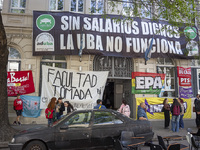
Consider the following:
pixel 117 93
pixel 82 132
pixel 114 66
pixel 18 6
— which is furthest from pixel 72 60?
pixel 82 132

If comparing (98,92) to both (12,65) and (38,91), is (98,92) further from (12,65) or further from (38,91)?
(12,65)

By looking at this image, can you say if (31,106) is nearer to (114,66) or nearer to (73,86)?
(73,86)

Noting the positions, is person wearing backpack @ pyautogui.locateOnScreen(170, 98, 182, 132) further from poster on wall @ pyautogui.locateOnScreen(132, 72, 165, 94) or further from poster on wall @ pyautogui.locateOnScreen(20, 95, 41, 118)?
poster on wall @ pyautogui.locateOnScreen(20, 95, 41, 118)

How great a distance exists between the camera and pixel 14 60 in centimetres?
1138

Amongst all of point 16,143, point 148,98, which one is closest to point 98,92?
point 148,98

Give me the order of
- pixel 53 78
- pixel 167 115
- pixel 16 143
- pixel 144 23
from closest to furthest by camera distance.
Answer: pixel 16 143 < pixel 167 115 < pixel 53 78 < pixel 144 23

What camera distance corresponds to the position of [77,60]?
463 inches

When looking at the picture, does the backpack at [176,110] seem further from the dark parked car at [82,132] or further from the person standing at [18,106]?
the person standing at [18,106]

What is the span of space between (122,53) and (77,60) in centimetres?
307

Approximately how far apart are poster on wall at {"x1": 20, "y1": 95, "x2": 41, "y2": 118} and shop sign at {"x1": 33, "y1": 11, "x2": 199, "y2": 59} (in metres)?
2.78

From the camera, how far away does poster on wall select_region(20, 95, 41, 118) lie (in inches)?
419

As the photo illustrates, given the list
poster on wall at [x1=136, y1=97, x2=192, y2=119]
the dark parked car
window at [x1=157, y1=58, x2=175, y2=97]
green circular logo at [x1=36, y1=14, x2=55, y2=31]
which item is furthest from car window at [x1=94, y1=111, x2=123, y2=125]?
window at [x1=157, y1=58, x2=175, y2=97]

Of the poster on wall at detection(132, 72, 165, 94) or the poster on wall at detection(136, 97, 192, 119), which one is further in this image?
the poster on wall at detection(132, 72, 165, 94)

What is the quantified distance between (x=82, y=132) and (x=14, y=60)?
333 inches
